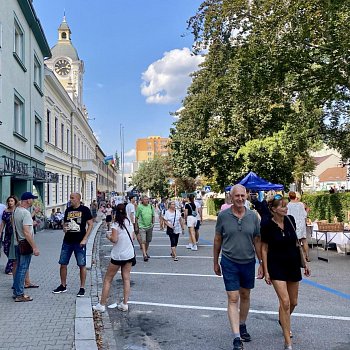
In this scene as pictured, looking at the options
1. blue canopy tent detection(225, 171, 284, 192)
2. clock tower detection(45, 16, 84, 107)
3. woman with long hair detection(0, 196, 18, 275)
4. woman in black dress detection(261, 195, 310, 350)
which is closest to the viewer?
woman in black dress detection(261, 195, 310, 350)

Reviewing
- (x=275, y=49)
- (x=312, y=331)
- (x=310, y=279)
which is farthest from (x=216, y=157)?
(x=312, y=331)

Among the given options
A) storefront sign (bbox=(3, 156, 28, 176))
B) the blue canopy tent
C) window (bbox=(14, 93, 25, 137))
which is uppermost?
window (bbox=(14, 93, 25, 137))

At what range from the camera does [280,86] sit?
13664 mm

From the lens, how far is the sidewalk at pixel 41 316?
16.1 ft

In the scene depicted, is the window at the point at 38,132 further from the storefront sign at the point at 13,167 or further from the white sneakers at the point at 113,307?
the white sneakers at the point at 113,307

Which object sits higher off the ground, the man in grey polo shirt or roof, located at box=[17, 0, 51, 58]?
roof, located at box=[17, 0, 51, 58]

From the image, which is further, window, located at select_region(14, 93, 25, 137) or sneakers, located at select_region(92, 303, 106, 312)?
window, located at select_region(14, 93, 25, 137)

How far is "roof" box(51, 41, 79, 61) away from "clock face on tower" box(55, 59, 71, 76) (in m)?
1.31

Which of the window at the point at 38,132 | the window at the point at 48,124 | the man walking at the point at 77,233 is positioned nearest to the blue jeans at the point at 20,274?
the man walking at the point at 77,233

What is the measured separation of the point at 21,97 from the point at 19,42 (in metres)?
2.35

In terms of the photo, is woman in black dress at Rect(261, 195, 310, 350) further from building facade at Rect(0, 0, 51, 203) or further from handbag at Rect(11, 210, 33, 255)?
building facade at Rect(0, 0, 51, 203)

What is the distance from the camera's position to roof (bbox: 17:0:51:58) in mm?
17388

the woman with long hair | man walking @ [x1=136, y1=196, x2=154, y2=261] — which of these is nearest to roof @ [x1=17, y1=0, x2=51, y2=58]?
man walking @ [x1=136, y1=196, x2=154, y2=261]

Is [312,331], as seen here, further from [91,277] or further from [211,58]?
[211,58]
